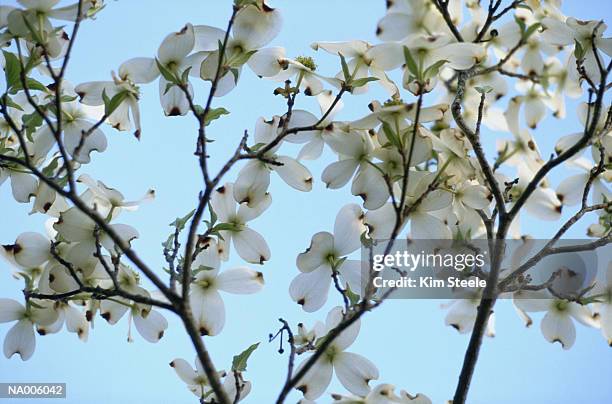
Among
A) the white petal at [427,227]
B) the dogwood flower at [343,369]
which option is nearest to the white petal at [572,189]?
the white petal at [427,227]

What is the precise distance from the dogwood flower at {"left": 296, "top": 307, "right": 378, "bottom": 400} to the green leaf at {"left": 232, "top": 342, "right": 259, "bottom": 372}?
8cm

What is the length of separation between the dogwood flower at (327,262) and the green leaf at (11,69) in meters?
0.40

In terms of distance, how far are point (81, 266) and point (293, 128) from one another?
318mm

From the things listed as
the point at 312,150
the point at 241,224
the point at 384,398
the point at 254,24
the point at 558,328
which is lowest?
the point at 384,398

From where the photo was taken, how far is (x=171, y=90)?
89cm

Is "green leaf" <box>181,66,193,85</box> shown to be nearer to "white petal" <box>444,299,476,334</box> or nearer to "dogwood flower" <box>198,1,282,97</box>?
"dogwood flower" <box>198,1,282,97</box>

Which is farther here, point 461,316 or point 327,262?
point 461,316

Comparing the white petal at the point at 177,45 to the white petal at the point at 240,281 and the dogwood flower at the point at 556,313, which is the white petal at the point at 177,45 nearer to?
the white petal at the point at 240,281

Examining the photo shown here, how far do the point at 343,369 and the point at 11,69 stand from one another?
1.83 feet

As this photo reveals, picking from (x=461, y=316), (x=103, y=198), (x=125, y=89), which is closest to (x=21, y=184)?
(x=103, y=198)

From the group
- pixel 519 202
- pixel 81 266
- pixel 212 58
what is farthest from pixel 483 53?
pixel 81 266

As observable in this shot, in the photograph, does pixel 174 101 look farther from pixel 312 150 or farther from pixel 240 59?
pixel 312 150

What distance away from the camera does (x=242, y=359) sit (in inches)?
35.9

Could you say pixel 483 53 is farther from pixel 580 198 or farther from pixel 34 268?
pixel 34 268
